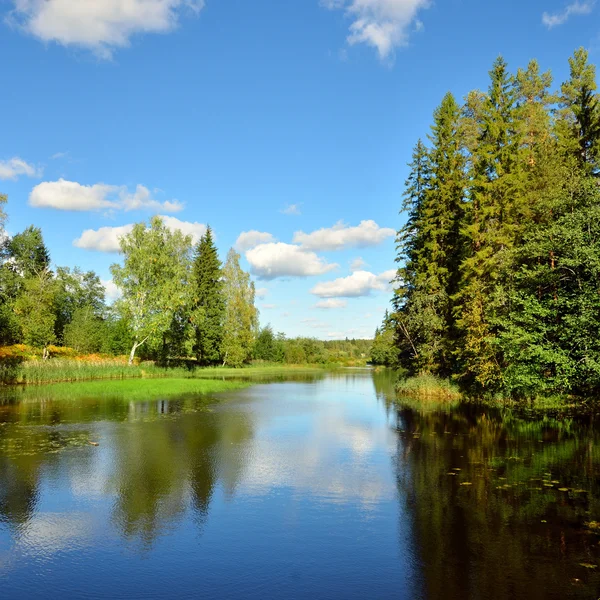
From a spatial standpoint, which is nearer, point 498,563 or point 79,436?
point 498,563

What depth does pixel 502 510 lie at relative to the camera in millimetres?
9984

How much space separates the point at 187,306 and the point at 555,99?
4338cm

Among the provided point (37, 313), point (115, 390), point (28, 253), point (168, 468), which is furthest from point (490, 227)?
point (28, 253)

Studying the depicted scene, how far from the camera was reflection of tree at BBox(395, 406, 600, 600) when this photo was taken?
277 inches

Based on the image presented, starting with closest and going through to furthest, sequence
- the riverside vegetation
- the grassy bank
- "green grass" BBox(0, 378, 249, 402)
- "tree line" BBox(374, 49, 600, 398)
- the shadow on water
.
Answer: the shadow on water
"tree line" BBox(374, 49, 600, 398)
"green grass" BBox(0, 378, 249, 402)
the grassy bank
the riverside vegetation

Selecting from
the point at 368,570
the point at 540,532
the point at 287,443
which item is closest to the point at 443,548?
the point at 368,570

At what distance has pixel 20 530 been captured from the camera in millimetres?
8930

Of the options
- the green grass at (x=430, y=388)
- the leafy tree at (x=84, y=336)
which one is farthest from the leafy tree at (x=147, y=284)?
the green grass at (x=430, y=388)

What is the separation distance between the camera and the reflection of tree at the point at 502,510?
7.04m

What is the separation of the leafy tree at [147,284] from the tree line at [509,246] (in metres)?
25.0

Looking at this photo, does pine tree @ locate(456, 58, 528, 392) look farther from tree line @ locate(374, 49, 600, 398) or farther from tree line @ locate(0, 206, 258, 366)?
tree line @ locate(0, 206, 258, 366)

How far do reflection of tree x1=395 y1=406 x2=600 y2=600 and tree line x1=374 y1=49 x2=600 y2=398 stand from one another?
5062mm

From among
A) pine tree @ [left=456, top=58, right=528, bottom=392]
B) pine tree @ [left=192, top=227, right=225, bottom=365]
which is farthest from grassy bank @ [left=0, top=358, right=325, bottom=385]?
pine tree @ [left=456, top=58, right=528, bottom=392]

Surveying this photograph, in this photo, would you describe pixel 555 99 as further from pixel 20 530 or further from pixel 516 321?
pixel 20 530
